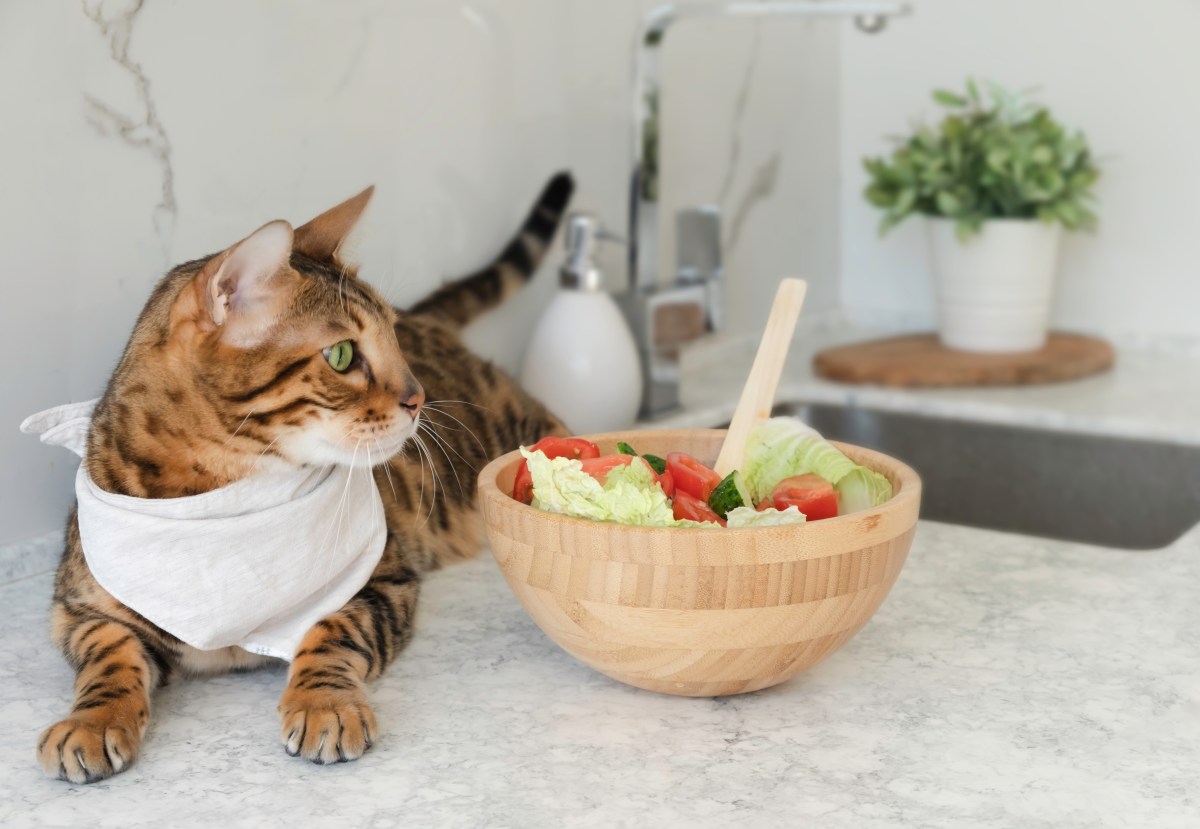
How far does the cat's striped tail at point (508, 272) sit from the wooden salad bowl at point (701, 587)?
2.59ft

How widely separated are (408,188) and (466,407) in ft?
1.16

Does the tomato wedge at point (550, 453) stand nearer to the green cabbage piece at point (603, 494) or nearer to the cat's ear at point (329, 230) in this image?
the green cabbage piece at point (603, 494)

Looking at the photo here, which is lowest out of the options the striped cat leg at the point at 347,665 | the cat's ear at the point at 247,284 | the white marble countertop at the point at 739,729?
the white marble countertop at the point at 739,729

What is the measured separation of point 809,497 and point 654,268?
99cm

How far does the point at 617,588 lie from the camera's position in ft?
3.45

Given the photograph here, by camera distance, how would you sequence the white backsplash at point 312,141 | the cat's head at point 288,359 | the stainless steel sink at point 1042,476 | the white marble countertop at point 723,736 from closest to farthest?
1. the white marble countertop at point 723,736
2. the cat's head at point 288,359
3. the white backsplash at point 312,141
4. the stainless steel sink at point 1042,476

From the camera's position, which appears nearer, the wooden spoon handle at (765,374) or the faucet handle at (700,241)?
the wooden spoon handle at (765,374)

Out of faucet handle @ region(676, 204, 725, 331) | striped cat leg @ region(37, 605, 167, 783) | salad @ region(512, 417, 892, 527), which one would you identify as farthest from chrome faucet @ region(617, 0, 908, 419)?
striped cat leg @ region(37, 605, 167, 783)

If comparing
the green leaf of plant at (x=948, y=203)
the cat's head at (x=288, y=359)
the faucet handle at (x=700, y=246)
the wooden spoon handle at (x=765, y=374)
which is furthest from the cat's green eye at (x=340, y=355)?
the green leaf of plant at (x=948, y=203)

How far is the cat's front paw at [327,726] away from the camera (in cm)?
106

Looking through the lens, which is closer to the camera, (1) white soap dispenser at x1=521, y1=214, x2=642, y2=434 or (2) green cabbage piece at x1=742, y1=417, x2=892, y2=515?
(2) green cabbage piece at x1=742, y1=417, x2=892, y2=515

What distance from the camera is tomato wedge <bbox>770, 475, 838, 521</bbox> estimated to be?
44.6 inches

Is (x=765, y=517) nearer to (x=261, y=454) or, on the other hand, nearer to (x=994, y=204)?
(x=261, y=454)

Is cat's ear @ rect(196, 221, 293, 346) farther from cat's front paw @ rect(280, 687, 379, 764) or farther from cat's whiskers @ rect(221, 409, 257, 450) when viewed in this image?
cat's front paw @ rect(280, 687, 379, 764)
